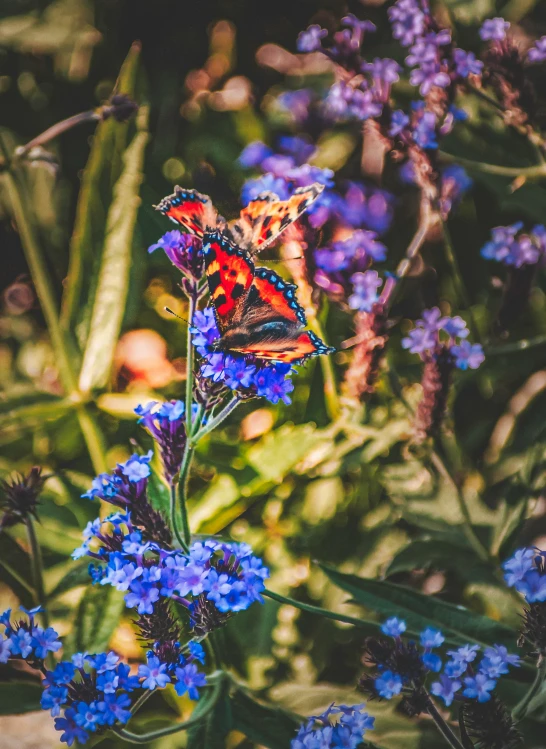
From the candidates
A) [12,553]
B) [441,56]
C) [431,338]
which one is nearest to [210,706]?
[12,553]

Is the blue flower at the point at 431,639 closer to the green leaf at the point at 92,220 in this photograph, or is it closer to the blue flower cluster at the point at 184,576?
the blue flower cluster at the point at 184,576

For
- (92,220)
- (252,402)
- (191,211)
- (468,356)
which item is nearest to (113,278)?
(92,220)

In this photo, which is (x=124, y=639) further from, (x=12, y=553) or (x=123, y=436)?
(x=123, y=436)

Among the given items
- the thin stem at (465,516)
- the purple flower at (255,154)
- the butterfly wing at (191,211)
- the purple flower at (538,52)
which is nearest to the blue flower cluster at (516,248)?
the purple flower at (538,52)

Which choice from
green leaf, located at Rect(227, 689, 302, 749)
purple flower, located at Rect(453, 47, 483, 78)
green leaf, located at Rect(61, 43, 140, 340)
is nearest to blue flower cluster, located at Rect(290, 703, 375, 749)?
green leaf, located at Rect(227, 689, 302, 749)

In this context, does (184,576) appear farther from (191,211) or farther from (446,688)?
(191,211)

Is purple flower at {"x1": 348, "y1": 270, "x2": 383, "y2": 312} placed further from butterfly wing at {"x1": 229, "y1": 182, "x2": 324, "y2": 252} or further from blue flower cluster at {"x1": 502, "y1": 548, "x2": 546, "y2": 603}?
blue flower cluster at {"x1": 502, "y1": 548, "x2": 546, "y2": 603}
